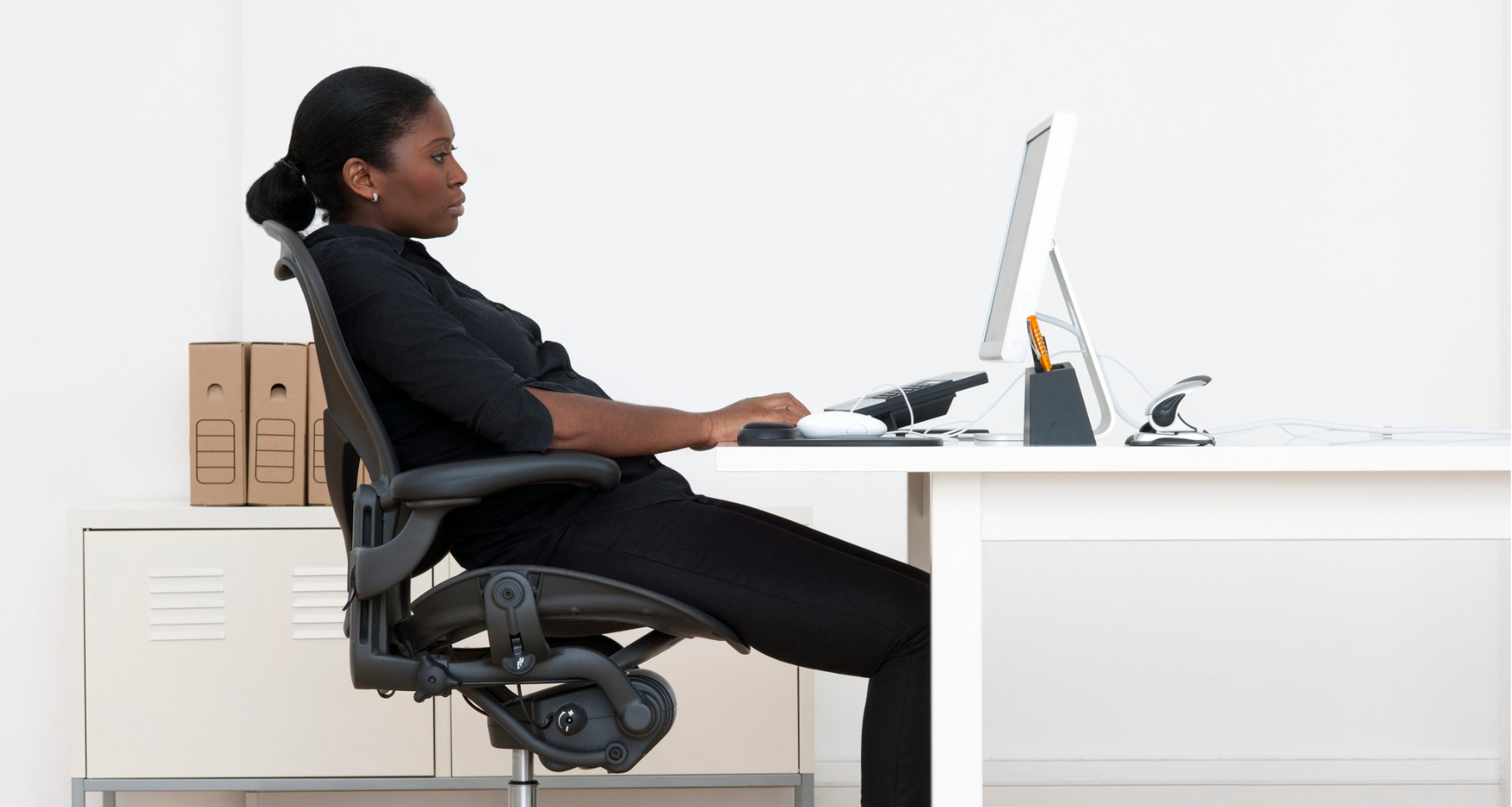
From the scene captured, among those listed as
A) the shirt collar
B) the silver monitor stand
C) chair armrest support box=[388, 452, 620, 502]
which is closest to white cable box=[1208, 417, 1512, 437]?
the silver monitor stand

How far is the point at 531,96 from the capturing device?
2.70 meters

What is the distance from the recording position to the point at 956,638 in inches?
46.1

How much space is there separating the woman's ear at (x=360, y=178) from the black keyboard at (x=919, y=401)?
653 millimetres

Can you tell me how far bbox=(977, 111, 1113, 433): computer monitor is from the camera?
1344mm

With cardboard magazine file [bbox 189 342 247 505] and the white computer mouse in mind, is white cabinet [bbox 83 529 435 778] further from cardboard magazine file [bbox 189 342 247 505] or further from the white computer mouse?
the white computer mouse

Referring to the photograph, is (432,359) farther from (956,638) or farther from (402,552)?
(956,638)

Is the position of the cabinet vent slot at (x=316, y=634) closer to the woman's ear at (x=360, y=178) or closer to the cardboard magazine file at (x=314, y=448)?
the cardboard magazine file at (x=314, y=448)

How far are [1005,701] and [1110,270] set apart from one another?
3.32 feet

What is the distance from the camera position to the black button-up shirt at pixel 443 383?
1303mm

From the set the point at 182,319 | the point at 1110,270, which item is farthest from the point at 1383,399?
the point at 182,319

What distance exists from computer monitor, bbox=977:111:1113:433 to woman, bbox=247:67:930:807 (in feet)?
0.88

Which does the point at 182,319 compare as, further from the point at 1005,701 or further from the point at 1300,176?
the point at 1300,176

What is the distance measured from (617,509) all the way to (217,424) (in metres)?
1.26

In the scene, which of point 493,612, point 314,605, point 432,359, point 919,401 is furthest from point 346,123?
point 314,605
